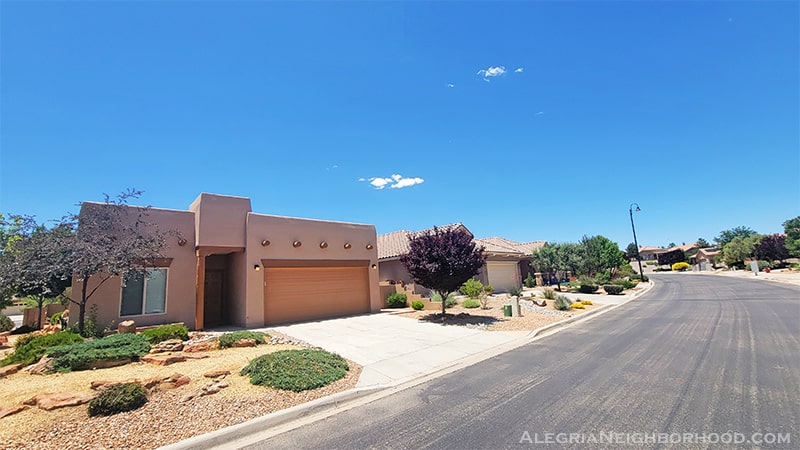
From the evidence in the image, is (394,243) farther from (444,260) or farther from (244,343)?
(244,343)

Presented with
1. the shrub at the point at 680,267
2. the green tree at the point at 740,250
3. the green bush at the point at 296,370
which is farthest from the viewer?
the shrub at the point at 680,267

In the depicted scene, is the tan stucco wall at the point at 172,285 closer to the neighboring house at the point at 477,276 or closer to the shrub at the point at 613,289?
the neighboring house at the point at 477,276

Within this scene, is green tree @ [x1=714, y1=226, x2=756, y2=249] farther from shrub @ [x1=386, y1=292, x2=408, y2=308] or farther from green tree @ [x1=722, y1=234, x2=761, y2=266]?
shrub @ [x1=386, y1=292, x2=408, y2=308]

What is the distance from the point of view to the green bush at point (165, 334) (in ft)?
32.6

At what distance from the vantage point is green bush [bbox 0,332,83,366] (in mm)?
7605

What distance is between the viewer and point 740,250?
171ft

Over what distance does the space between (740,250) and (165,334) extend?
71751mm

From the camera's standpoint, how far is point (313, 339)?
1104cm

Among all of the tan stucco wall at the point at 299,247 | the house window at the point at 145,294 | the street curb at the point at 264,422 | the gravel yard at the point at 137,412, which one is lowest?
the street curb at the point at 264,422

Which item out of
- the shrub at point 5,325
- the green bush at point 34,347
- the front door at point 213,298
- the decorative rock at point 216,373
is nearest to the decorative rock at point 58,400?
the decorative rock at point 216,373

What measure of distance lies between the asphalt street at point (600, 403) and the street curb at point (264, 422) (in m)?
0.38

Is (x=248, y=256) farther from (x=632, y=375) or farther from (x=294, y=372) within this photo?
(x=632, y=375)

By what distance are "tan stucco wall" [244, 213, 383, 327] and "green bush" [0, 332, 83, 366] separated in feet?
17.8

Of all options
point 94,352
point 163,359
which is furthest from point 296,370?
point 94,352
